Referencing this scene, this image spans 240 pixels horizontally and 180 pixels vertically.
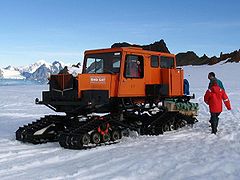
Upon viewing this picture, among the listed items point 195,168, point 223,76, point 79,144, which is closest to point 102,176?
point 195,168

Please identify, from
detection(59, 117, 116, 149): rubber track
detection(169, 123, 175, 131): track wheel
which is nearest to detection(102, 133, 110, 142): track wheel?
detection(59, 117, 116, 149): rubber track

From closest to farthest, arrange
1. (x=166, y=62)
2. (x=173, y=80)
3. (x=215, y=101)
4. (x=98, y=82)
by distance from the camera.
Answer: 1. (x=98, y=82)
2. (x=215, y=101)
3. (x=173, y=80)
4. (x=166, y=62)

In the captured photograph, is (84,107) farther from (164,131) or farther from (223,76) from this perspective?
(223,76)

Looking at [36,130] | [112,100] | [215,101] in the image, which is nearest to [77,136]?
[36,130]

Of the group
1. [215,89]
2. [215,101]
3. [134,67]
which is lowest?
[215,101]

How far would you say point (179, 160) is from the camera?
7.23 m

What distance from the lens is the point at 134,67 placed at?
10859 mm

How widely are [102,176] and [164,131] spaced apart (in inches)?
229

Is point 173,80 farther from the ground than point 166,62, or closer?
closer

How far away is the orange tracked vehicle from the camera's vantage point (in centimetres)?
975

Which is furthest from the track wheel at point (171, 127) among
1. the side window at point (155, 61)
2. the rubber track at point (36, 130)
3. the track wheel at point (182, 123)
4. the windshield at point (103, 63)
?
the rubber track at point (36, 130)

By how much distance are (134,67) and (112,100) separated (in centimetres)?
121

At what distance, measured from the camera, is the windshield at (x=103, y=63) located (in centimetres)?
1062

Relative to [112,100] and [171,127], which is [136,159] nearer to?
[112,100]
